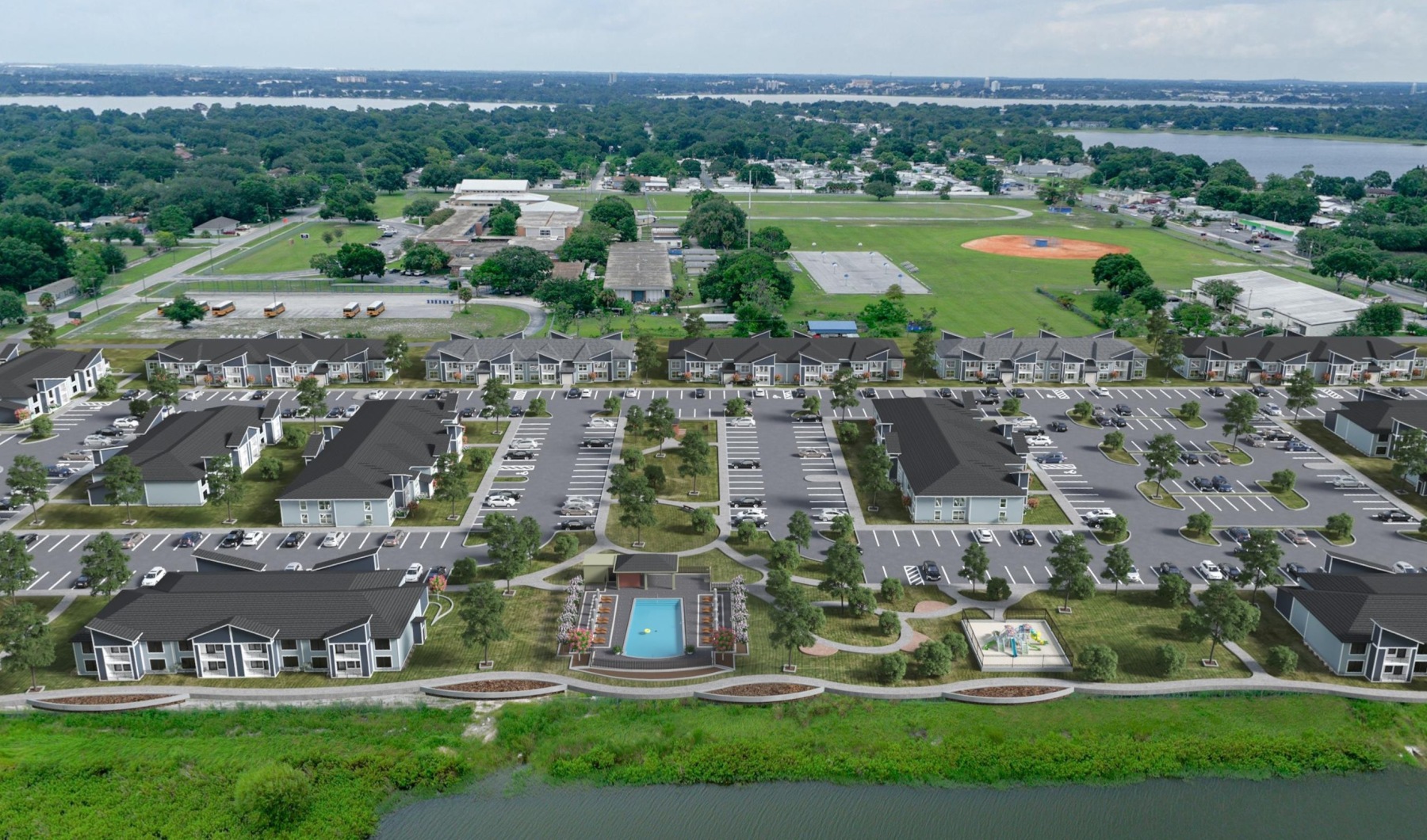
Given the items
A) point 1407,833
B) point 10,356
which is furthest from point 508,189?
point 1407,833

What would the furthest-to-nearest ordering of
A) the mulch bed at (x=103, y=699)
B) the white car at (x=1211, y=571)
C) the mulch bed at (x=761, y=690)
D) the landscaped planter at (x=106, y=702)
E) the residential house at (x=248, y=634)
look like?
the white car at (x=1211, y=571)
the residential house at (x=248, y=634)
the mulch bed at (x=761, y=690)
the mulch bed at (x=103, y=699)
the landscaped planter at (x=106, y=702)

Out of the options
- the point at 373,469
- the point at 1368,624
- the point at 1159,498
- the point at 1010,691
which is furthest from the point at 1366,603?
the point at 373,469

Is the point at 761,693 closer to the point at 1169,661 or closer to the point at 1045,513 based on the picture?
the point at 1169,661

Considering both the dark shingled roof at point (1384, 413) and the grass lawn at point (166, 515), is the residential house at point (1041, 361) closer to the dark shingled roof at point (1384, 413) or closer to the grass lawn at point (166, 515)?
the dark shingled roof at point (1384, 413)

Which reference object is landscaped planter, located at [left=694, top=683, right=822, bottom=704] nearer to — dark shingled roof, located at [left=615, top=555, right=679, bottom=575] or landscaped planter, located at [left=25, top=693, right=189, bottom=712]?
dark shingled roof, located at [left=615, top=555, right=679, bottom=575]

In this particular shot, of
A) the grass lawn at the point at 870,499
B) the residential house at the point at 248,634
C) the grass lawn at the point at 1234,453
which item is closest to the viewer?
the residential house at the point at 248,634

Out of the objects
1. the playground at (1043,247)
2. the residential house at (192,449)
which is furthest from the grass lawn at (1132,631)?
the playground at (1043,247)
